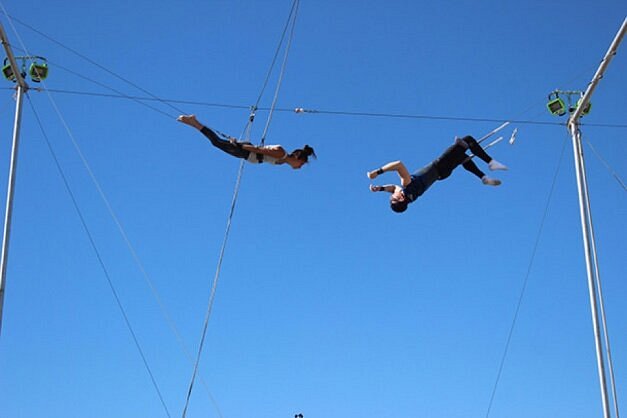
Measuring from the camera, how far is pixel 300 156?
13.2 metres

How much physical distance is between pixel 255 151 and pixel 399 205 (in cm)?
187

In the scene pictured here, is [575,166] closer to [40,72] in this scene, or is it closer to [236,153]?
[236,153]

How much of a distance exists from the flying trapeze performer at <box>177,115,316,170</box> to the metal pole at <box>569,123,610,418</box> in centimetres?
487

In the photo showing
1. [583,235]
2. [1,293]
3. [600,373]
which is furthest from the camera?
[583,235]

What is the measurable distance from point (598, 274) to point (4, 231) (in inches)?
333

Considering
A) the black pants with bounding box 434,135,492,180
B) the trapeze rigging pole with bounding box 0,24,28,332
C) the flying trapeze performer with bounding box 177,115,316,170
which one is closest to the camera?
the flying trapeze performer with bounding box 177,115,316,170

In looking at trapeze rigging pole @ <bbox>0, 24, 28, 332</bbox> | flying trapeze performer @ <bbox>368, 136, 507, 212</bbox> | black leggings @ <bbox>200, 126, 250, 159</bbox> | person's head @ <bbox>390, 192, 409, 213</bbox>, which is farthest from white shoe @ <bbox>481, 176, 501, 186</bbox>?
trapeze rigging pole @ <bbox>0, 24, 28, 332</bbox>

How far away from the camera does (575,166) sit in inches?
637

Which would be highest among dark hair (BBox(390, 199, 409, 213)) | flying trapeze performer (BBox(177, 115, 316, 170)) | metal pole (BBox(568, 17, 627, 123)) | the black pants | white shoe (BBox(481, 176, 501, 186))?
metal pole (BBox(568, 17, 627, 123))

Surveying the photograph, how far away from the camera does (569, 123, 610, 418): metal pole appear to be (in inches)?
579

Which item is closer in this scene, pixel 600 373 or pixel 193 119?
pixel 193 119

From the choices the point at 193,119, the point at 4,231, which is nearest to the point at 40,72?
the point at 4,231

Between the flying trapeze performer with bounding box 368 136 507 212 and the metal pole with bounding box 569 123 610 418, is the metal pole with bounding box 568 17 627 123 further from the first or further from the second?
the flying trapeze performer with bounding box 368 136 507 212

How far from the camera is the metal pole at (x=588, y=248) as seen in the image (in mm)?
14712
